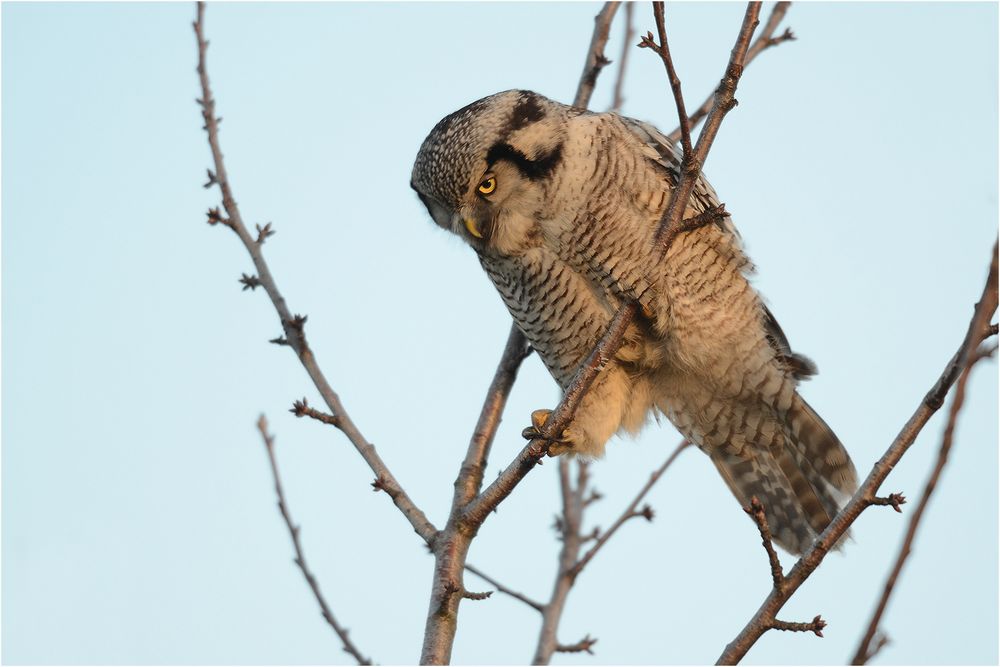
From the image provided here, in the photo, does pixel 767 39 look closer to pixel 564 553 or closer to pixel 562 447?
pixel 562 447

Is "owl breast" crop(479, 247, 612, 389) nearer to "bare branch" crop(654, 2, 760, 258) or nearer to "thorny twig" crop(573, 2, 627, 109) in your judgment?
"thorny twig" crop(573, 2, 627, 109)

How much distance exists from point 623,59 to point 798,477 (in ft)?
7.11

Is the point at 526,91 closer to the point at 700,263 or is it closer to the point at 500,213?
the point at 500,213

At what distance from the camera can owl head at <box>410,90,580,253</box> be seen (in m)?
4.18

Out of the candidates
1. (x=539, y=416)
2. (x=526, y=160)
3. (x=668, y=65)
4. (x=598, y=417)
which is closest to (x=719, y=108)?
(x=668, y=65)

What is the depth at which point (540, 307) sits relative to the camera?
4285mm

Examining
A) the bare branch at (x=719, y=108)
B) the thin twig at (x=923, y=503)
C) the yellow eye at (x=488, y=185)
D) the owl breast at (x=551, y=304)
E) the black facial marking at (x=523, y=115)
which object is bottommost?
the thin twig at (x=923, y=503)

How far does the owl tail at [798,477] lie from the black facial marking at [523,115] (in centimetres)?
177

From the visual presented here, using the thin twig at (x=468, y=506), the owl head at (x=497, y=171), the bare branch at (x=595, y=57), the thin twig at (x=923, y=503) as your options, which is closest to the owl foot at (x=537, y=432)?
the thin twig at (x=468, y=506)

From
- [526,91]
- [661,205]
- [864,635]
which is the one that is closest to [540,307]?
[661,205]

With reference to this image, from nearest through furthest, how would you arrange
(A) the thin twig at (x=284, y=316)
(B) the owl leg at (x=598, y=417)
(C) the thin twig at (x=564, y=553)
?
(A) the thin twig at (x=284, y=316) < (C) the thin twig at (x=564, y=553) < (B) the owl leg at (x=598, y=417)

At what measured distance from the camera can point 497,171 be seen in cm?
423

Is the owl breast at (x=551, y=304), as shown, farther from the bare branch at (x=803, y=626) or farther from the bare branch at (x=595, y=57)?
the bare branch at (x=803, y=626)

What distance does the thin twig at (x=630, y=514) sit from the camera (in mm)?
4152
